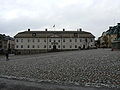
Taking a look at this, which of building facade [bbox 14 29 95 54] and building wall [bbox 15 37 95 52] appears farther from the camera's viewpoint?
building facade [bbox 14 29 95 54]

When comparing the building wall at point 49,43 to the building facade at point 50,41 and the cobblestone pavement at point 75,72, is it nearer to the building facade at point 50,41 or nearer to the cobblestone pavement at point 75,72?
the building facade at point 50,41

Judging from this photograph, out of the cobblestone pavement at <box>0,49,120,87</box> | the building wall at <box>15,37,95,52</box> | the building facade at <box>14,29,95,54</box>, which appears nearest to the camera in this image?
the cobblestone pavement at <box>0,49,120,87</box>

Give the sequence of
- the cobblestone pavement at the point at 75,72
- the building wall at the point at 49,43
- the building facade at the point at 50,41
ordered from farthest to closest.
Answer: the building facade at the point at 50,41 < the building wall at the point at 49,43 < the cobblestone pavement at the point at 75,72

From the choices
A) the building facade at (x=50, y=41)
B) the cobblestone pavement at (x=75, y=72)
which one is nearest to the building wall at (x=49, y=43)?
the building facade at (x=50, y=41)

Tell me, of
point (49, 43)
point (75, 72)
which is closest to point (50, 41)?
point (49, 43)

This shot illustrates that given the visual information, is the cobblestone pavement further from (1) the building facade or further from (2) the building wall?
(1) the building facade

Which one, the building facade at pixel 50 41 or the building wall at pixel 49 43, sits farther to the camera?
the building facade at pixel 50 41

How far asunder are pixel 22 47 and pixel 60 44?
19649 mm

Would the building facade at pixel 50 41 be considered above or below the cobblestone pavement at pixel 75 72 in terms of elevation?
above

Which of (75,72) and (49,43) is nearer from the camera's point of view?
(75,72)

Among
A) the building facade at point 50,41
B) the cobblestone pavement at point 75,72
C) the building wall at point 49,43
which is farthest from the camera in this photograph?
the building facade at point 50,41

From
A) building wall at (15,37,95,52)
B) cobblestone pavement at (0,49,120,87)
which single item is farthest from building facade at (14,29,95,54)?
cobblestone pavement at (0,49,120,87)

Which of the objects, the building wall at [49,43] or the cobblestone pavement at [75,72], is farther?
the building wall at [49,43]

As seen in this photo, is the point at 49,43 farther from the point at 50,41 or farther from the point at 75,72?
the point at 75,72
